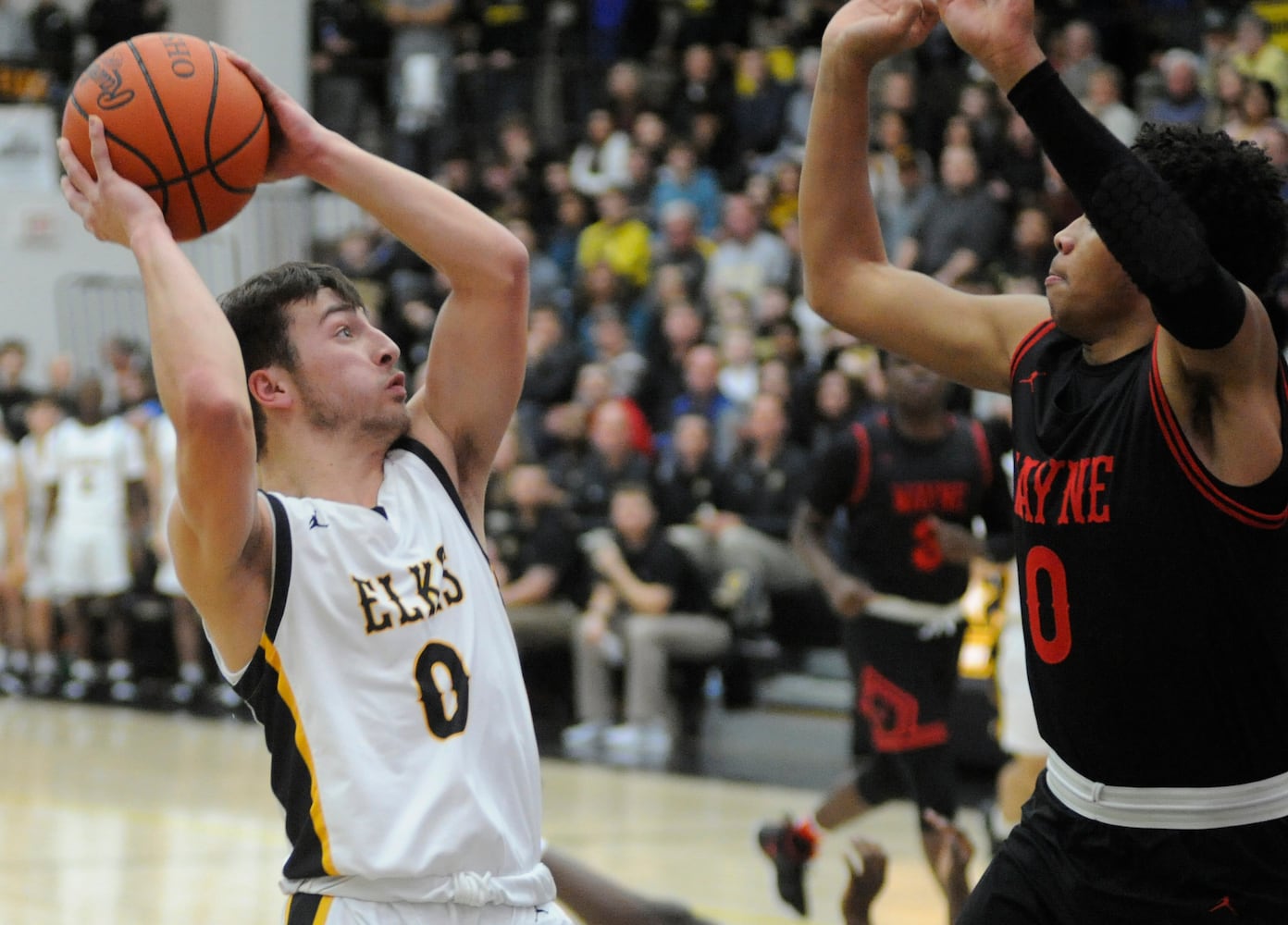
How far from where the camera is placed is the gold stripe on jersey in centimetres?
297

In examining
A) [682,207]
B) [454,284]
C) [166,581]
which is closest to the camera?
[454,284]

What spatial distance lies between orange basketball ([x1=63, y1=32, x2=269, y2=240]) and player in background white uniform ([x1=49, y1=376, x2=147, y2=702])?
1148 cm

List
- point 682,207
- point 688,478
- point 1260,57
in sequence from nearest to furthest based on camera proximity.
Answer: point 688,478 < point 1260,57 < point 682,207

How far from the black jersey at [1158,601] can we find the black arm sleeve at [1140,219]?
304 mm

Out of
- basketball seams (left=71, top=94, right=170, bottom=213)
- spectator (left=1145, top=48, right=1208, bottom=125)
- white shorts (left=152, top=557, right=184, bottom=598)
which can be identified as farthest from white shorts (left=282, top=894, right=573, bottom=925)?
white shorts (left=152, top=557, right=184, bottom=598)

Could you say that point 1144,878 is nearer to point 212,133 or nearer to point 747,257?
point 212,133

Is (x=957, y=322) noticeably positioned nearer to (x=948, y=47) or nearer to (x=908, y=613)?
(x=908, y=613)

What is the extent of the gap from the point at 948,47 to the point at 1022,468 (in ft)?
39.0

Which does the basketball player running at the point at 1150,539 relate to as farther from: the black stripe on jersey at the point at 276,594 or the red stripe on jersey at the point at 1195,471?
the black stripe on jersey at the point at 276,594

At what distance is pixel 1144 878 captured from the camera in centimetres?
291

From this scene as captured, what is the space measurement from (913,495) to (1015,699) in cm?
90

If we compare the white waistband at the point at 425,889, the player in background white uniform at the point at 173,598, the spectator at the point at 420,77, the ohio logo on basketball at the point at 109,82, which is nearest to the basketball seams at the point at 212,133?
the ohio logo on basketball at the point at 109,82

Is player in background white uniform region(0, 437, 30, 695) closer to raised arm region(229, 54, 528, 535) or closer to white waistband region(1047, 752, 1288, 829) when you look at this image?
raised arm region(229, 54, 528, 535)

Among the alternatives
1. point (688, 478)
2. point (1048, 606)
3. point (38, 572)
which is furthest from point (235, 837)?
point (38, 572)
